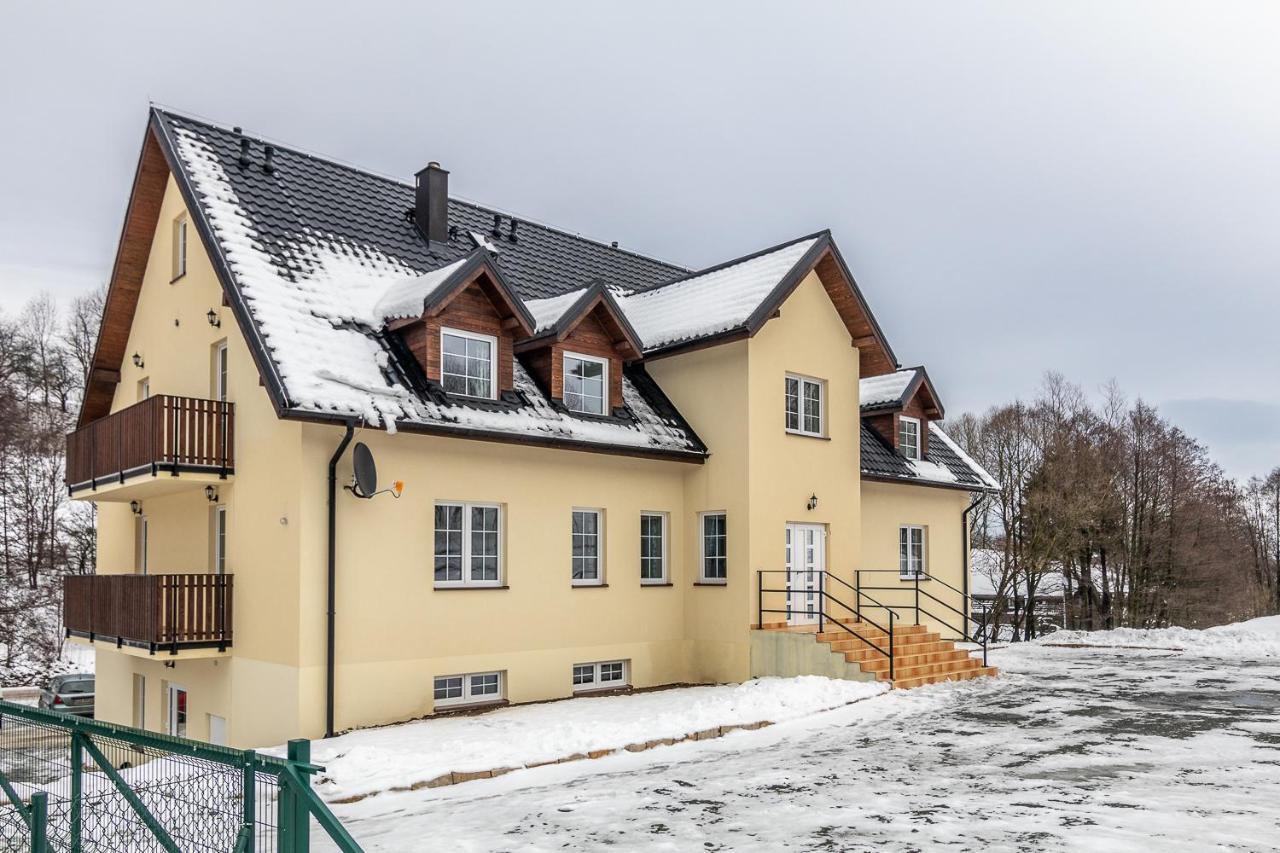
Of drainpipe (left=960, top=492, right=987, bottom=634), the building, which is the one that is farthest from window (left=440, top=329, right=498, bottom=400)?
drainpipe (left=960, top=492, right=987, bottom=634)

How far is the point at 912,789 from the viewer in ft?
30.5

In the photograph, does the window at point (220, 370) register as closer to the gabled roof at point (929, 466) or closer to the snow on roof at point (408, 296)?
the snow on roof at point (408, 296)

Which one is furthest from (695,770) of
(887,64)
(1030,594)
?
(1030,594)

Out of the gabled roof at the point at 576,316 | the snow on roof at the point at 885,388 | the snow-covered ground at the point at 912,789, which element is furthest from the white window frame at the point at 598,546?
the snow on roof at the point at 885,388

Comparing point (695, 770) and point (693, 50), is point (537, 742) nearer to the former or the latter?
Answer: point (695, 770)

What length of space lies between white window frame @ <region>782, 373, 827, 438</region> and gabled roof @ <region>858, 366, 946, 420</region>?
12.6ft

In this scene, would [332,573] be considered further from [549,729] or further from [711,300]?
[711,300]

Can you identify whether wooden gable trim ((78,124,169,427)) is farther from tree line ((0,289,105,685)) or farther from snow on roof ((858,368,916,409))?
tree line ((0,289,105,685))

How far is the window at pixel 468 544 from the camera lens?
47.8ft

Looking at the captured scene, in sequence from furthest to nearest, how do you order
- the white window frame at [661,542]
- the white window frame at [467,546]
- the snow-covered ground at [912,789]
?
the white window frame at [661,542], the white window frame at [467,546], the snow-covered ground at [912,789]

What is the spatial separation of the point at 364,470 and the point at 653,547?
20.3 feet

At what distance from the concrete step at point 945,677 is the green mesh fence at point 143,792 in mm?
11871

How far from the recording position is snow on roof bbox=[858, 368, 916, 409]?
23016 mm

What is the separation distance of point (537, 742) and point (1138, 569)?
32.4 metres
